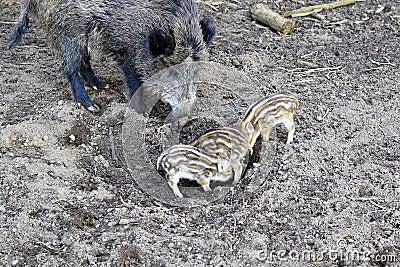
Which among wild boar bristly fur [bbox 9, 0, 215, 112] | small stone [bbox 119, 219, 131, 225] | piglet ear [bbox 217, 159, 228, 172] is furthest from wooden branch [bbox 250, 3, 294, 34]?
small stone [bbox 119, 219, 131, 225]

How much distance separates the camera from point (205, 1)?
6.55m

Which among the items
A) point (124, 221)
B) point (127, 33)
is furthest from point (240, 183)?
point (127, 33)

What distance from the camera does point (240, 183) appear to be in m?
4.08

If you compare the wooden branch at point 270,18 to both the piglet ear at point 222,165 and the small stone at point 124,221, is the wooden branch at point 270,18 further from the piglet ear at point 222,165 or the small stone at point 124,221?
the small stone at point 124,221

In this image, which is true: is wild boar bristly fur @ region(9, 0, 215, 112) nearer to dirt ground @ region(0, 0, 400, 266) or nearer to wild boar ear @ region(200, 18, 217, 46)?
wild boar ear @ region(200, 18, 217, 46)

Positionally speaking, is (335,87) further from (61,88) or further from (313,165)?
(61,88)

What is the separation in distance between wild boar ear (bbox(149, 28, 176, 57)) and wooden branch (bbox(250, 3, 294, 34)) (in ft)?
6.04

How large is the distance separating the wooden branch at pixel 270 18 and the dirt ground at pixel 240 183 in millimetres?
274

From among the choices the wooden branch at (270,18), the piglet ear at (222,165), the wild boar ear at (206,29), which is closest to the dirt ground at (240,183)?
the piglet ear at (222,165)

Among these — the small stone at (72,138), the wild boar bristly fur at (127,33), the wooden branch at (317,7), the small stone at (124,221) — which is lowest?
the wooden branch at (317,7)

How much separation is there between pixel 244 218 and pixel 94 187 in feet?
3.28

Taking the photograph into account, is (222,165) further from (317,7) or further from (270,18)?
(317,7)

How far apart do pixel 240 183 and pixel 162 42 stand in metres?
1.11

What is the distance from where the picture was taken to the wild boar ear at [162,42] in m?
4.32
